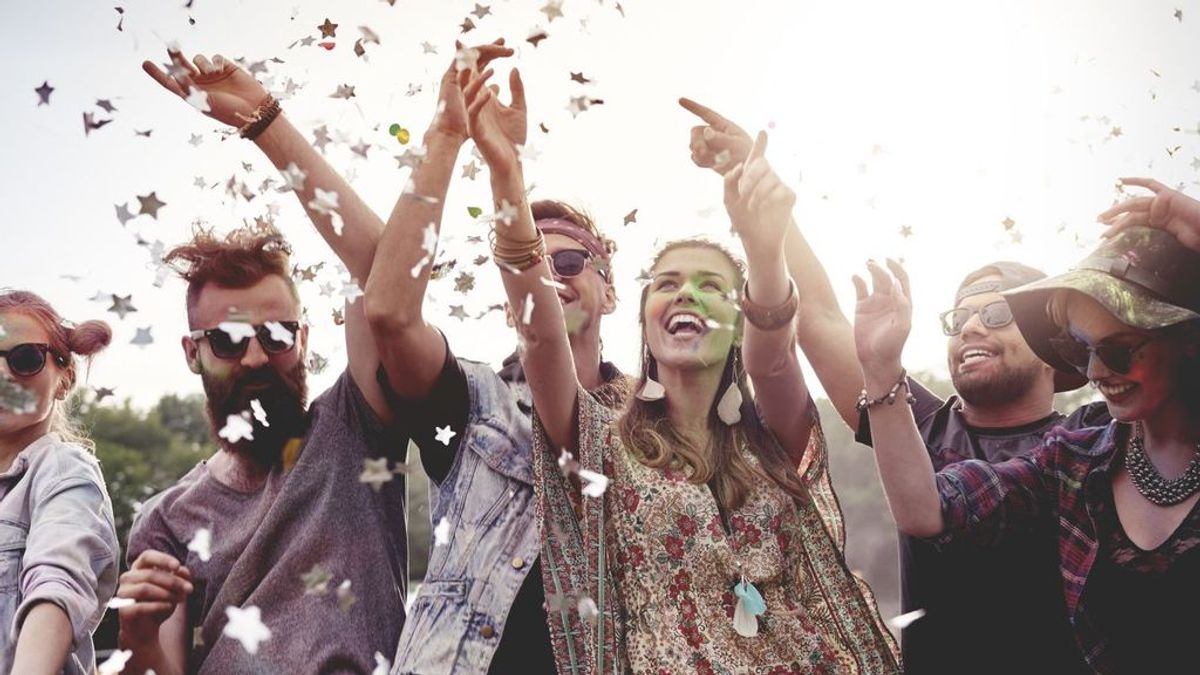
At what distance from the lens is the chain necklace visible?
Answer: 3642 mm

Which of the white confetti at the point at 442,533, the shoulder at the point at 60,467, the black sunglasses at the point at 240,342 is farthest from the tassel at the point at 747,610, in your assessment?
the shoulder at the point at 60,467

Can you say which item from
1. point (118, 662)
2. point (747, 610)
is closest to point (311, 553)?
point (118, 662)

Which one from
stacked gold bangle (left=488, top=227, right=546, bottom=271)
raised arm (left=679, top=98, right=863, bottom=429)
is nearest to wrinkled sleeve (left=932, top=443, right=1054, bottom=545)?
raised arm (left=679, top=98, right=863, bottom=429)

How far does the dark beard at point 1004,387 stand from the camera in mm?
5305

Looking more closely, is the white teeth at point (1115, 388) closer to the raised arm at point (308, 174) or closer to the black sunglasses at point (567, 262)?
the black sunglasses at point (567, 262)

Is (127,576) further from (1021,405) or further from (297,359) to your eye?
(1021,405)

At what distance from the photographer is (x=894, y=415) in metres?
3.93

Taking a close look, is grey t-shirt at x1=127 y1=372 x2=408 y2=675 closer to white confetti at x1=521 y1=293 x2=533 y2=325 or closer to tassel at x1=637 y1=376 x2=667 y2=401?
white confetti at x1=521 y1=293 x2=533 y2=325

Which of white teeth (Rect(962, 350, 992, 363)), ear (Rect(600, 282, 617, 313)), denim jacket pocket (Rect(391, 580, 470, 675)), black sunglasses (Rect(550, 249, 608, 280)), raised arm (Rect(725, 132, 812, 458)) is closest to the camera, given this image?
denim jacket pocket (Rect(391, 580, 470, 675))

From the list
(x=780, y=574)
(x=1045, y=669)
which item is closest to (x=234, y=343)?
(x=780, y=574)

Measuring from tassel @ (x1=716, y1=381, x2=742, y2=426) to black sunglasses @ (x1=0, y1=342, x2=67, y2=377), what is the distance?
9.06 feet

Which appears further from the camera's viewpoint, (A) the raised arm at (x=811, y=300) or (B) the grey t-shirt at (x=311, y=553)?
(A) the raised arm at (x=811, y=300)

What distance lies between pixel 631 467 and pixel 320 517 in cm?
109

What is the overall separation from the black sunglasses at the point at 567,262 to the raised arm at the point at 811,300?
69cm
